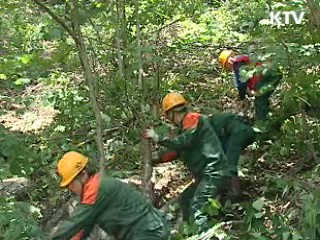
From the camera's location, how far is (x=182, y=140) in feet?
19.3

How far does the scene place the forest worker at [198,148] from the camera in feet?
19.4

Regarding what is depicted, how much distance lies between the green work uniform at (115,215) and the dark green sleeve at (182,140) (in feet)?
3.86

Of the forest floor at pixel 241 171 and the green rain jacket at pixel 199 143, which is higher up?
the green rain jacket at pixel 199 143

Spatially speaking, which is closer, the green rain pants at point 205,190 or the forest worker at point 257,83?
the green rain pants at point 205,190

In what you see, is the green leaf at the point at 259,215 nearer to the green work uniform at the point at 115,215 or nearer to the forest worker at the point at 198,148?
the forest worker at the point at 198,148

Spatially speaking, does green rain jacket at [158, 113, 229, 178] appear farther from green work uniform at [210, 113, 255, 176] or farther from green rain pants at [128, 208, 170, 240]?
green rain pants at [128, 208, 170, 240]

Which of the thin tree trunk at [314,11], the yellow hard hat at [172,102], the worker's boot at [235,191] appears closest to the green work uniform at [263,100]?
the worker's boot at [235,191]

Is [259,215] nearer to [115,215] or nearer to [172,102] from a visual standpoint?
[172,102]

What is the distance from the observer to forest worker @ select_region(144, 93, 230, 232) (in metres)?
5.91

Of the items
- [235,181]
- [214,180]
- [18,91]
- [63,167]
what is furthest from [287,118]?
[18,91]

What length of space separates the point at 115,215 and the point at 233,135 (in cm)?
231

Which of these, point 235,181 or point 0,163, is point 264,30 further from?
point 0,163

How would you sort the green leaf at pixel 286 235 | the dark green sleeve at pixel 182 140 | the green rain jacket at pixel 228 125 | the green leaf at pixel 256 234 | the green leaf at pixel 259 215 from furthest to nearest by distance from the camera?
the green rain jacket at pixel 228 125
the dark green sleeve at pixel 182 140
the green leaf at pixel 259 215
the green leaf at pixel 256 234
the green leaf at pixel 286 235

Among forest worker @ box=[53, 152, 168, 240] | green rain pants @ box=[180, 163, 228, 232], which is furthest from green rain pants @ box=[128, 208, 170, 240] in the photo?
green rain pants @ box=[180, 163, 228, 232]
